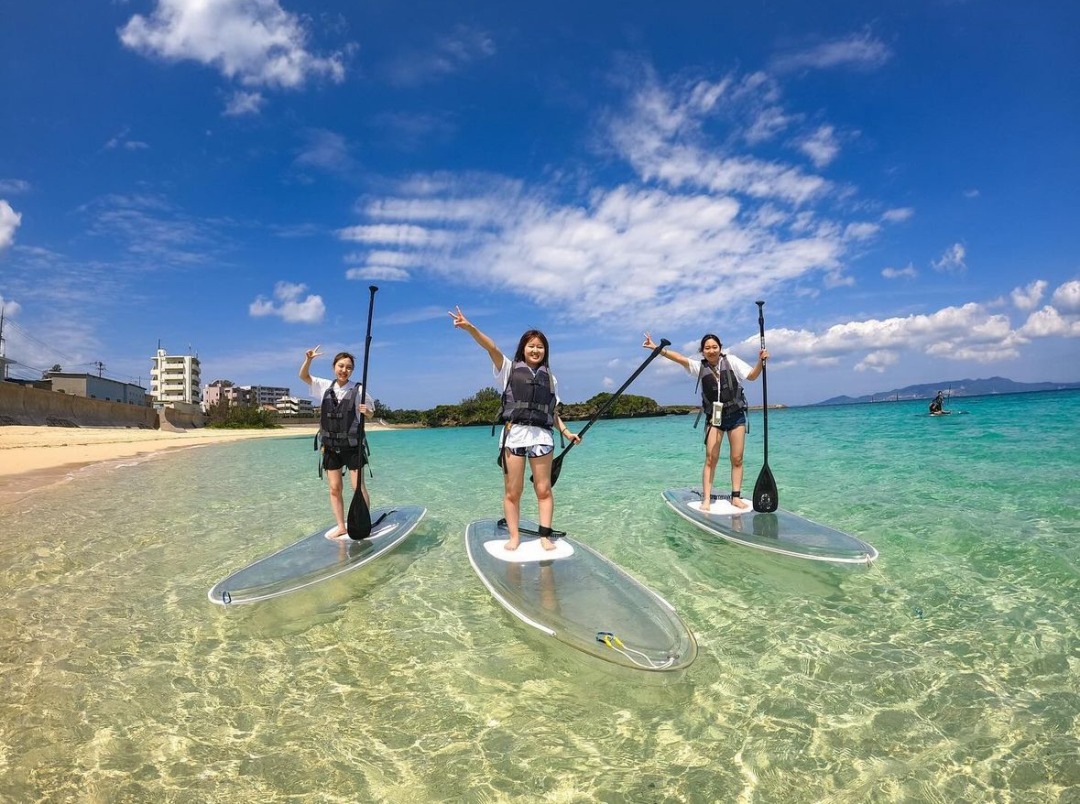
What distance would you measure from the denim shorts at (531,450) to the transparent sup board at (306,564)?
2.16m

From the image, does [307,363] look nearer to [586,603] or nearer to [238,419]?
[586,603]

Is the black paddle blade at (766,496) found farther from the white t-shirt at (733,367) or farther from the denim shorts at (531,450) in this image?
the denim shorts at (531,450)

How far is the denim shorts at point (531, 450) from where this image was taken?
5.93 meters

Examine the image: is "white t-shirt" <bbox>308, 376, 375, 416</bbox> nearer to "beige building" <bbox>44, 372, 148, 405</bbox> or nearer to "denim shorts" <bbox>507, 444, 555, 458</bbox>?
"denim shorts" <bbox>507, 444, 555, 458</bbox>

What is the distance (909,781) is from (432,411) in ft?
352

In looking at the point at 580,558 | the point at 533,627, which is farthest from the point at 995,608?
the point at 533,627

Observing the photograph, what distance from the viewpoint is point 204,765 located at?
9.73 ft

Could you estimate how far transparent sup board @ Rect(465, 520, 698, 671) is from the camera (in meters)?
3.74

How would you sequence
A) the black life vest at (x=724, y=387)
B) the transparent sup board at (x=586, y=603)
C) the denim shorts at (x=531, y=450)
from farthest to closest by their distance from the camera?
1. the black life vest at (x=724, y=387)
2. the denim shorts at (x=531, y=450)
3. the transparent sup board at (x=586, y=603)

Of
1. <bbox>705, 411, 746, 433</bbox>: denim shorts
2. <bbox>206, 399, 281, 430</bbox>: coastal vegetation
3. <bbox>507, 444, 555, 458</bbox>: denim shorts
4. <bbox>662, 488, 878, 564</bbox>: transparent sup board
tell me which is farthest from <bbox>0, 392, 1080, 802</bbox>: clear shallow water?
<bbox>206, 399, 281, 430</bbox>: coastal vegetation

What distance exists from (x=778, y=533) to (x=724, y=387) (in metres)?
2.29

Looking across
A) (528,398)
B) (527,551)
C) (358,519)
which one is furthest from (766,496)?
(358,519)

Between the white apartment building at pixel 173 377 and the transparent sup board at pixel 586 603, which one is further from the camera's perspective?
the white apartment building at pixel 173 377

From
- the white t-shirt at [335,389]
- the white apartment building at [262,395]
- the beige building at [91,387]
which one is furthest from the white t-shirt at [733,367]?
the white apartment building at [262,395]
